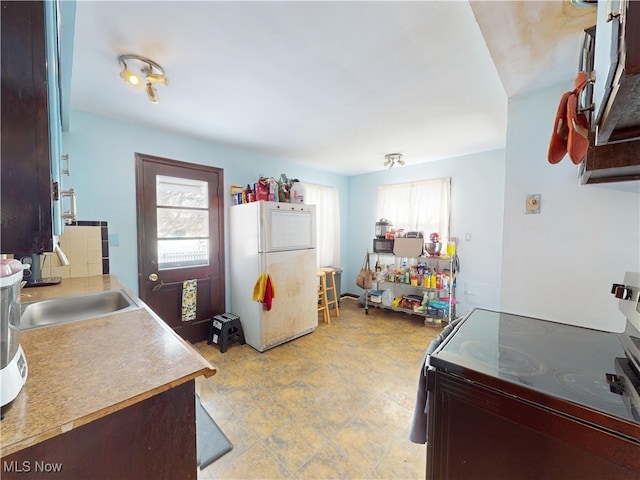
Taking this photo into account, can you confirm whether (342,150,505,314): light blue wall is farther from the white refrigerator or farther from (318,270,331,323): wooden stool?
the white refrigerator

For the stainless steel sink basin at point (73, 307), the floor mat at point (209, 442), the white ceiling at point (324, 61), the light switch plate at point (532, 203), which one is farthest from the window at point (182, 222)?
the light switch plate at point (532, 203)

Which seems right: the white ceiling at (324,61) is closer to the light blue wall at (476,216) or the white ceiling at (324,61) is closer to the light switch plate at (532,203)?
the light switch plate at (532,203)

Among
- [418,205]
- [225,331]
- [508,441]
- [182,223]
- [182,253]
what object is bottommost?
[225,331]

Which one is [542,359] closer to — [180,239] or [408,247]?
[408,247]

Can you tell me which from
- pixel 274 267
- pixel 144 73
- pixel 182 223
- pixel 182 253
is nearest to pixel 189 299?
pixel 182 253

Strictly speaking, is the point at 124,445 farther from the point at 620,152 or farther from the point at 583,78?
the point at 583,78

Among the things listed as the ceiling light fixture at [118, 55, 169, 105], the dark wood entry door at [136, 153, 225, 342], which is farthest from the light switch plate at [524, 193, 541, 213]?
the dark wood entry door at [136, 153, 225, 342]

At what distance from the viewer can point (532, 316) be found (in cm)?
140

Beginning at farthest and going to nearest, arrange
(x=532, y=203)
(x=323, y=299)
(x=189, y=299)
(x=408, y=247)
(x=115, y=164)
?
(x=323, y=299), (x=408, y=247), (x=189, y=299), (x=115, y=164), (x=532, y=203)

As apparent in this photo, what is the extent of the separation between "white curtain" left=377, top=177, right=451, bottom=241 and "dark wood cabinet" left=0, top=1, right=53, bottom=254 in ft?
12.8

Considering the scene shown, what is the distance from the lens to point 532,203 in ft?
4.59

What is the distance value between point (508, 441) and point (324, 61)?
76.3 inches

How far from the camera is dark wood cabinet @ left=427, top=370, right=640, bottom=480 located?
2.06 feet

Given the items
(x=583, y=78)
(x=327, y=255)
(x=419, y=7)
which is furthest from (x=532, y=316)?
(x=327, y=255)
